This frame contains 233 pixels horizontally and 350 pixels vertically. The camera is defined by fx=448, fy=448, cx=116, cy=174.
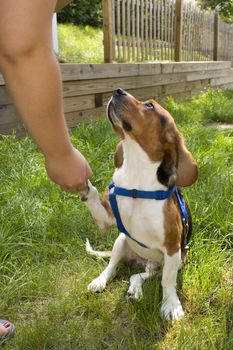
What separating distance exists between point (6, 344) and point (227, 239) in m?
1.66

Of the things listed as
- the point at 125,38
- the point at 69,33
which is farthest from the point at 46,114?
the point at 69,33

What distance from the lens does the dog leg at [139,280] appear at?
2.52 metres

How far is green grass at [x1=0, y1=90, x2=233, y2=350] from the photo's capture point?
2.22 m

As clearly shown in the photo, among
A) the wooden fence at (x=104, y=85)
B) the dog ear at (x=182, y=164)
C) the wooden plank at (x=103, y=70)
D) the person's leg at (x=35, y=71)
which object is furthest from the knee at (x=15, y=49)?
the wooden plank at (x=103, y=70)

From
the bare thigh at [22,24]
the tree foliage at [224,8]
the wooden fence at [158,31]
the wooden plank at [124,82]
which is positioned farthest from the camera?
the tree foliage at [224,8]

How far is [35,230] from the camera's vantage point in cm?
316

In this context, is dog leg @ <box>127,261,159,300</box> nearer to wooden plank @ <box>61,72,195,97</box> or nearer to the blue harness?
the blue harness

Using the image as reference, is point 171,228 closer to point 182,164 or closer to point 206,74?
point 182,164

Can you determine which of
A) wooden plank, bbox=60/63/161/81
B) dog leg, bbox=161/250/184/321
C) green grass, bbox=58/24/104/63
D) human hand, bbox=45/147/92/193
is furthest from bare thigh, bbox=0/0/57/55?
green grass, bbox=58/24/104/63

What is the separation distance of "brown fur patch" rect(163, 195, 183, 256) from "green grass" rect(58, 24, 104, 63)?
915cm

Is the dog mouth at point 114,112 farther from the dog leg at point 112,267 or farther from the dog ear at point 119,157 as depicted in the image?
the dog leg at point 112,267

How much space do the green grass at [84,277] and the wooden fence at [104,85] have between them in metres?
1.04

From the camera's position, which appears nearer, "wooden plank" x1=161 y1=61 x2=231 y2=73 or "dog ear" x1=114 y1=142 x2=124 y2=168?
"dog ear" x1=114 y1=142 x2=124 y2=168

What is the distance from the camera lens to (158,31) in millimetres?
9430
